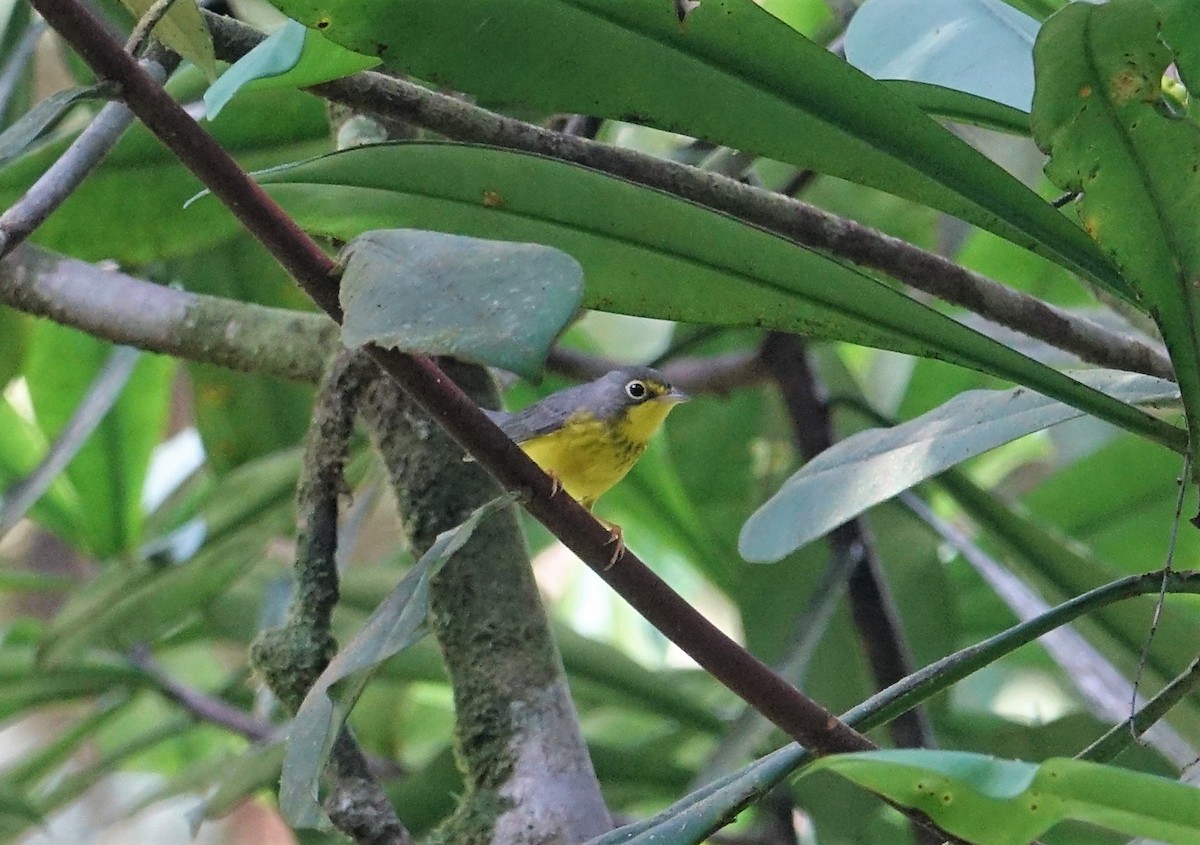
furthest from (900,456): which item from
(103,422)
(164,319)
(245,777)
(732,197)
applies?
(103,422)

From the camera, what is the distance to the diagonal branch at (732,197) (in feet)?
2.64

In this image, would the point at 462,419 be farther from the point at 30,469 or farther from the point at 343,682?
the point at 30,469

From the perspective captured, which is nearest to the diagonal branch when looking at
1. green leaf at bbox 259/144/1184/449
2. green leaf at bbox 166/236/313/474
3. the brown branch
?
green leaf at bbox 259/144/1184/449

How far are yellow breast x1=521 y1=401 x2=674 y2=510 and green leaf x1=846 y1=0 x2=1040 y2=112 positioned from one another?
0.83 metres

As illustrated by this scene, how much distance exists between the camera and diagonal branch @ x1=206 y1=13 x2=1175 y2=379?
0.80 meters

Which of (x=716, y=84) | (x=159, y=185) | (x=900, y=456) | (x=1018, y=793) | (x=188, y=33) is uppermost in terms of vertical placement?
(x=159, y=185)

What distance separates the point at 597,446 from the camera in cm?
165

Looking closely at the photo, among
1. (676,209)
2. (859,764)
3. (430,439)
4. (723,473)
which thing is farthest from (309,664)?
(723,473)

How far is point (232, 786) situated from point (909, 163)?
1.04 meters

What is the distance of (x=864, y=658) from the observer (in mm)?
1498

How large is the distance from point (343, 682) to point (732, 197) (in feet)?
1.46

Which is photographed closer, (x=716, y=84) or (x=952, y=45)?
(x=716, y=84)

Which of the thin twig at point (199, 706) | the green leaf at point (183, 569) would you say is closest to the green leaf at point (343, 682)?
the green leaf at point (183, 569)

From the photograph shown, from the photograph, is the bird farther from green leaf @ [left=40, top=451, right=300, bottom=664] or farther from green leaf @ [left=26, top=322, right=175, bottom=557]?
green leaf @ [left=26, top=322, right=175, bottom=557]
